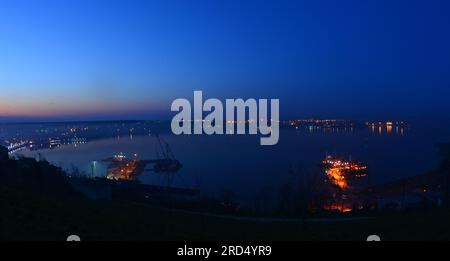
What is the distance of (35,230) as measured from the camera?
573 cm

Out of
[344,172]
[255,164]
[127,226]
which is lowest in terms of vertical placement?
[344,172]

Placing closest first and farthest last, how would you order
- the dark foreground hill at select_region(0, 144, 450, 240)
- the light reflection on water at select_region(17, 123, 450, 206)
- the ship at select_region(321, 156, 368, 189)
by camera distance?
the dark foreground hill at select_region(0, 144, 450, 240), the light reflection on water at select_region(17, 123, 450, 206), the ship at select_region(321, 156, 368, 189)

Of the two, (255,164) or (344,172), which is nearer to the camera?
(344,172)

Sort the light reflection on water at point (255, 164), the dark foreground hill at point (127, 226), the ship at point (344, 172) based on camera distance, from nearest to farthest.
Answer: the dark foreground hill at point (127, 226) → the light reflection on water at point (255, 164) → the ship at point (344, 172)

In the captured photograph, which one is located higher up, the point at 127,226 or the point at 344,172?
the point at 127,226

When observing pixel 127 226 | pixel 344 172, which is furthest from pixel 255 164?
pixel 127 226

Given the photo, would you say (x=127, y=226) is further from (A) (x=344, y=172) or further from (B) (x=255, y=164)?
(B) (x=255, y=164)

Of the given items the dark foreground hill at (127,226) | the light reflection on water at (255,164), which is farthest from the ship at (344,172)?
the dark foreground hill at (127,226)

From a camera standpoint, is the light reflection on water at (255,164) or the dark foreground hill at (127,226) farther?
the light reflection on water at (255,164)

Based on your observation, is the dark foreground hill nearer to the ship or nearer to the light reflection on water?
the light reflection on water

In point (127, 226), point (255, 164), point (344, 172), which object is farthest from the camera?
point (255, 164)

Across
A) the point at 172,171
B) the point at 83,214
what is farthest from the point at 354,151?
the point at 83,214

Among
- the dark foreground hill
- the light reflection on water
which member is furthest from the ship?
the dark foreground hill

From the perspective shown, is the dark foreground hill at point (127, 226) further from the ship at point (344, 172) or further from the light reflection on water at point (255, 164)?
the ship at point (344, 172)
